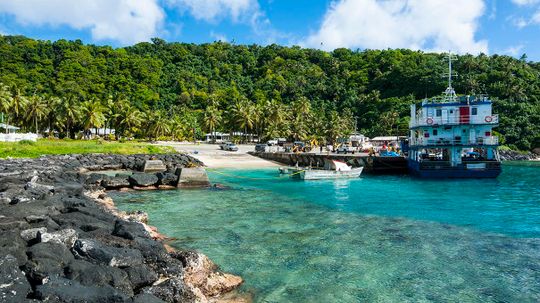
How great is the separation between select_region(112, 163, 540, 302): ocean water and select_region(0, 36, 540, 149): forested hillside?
61.1 m

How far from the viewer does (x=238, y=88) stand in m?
171

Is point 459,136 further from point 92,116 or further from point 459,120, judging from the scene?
point 92,116

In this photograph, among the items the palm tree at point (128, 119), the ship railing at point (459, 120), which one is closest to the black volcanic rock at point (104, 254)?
the ship railing at point (459, 120)

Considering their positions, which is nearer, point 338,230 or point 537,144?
point 338,230

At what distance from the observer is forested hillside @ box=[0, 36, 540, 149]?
316ft

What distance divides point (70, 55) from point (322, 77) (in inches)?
3949

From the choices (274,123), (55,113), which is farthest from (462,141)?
(55,113)

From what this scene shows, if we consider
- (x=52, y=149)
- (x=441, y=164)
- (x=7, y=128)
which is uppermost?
(x=7, y=128)

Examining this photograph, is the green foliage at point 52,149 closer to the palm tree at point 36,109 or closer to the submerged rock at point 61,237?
the palm tree at point 36,109

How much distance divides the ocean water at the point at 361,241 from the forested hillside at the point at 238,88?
61.1 m

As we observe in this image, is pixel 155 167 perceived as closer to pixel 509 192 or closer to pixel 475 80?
pixel 509 192

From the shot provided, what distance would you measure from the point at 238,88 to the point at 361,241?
158923 millimetres

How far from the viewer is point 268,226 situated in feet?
60.0

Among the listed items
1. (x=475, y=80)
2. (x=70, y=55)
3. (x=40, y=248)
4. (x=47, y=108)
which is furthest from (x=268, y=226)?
(x=70, y=55)
